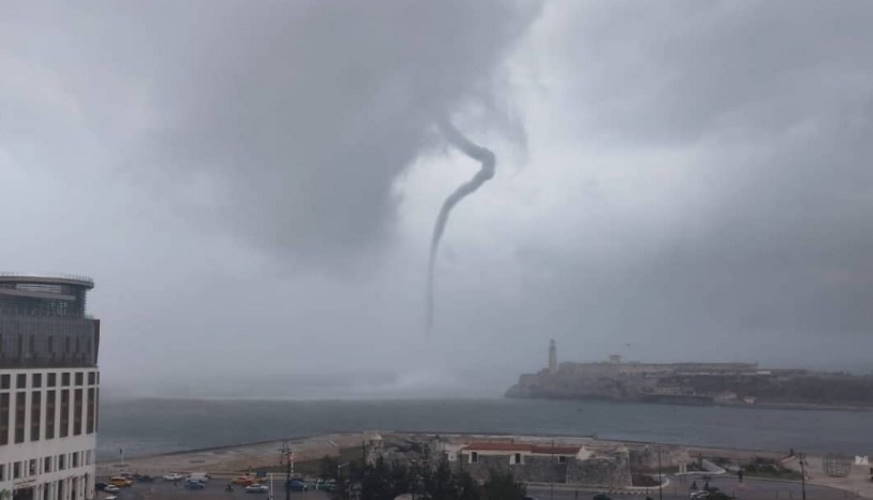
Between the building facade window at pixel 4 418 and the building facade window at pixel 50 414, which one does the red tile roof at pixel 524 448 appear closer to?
the building facade window at pixel 50 414

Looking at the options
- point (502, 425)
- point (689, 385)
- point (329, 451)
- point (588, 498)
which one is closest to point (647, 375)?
point (689, 385)

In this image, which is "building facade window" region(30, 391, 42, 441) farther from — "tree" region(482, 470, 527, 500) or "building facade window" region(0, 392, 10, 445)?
"tree" region(482, 470, 527, 500)

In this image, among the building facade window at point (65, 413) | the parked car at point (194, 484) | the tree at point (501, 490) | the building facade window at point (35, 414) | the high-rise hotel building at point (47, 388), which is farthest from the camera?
the parked car at point (194, 484)

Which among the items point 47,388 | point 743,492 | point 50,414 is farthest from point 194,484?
point 743,492

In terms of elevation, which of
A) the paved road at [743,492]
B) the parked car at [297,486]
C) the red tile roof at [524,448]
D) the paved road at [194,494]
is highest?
the red tile roof at [524,448]

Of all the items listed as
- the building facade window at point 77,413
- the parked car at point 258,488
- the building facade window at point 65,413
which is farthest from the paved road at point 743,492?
the building facade window at point 65,413

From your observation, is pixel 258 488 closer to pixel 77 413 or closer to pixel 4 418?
pixel 77 413

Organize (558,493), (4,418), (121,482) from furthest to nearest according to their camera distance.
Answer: (121,482) < (558,493) < (4,418)
